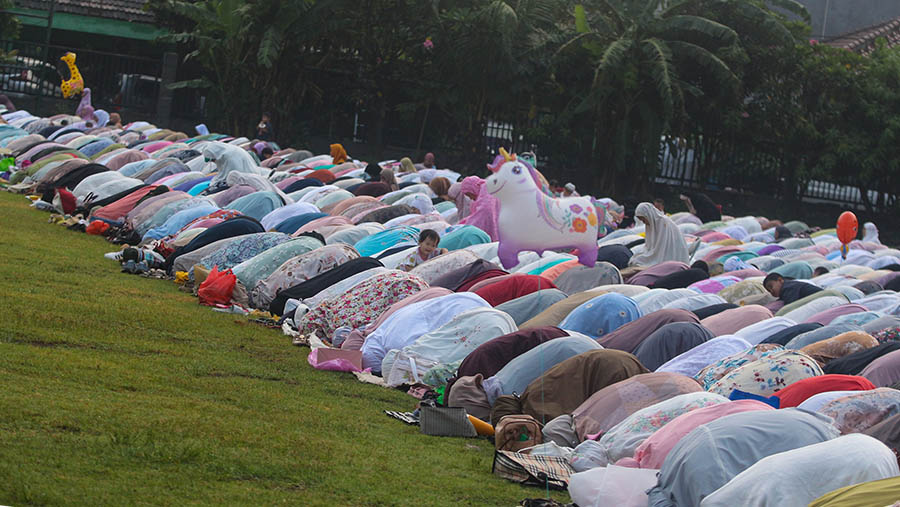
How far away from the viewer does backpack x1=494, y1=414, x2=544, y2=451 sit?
665 centimetres

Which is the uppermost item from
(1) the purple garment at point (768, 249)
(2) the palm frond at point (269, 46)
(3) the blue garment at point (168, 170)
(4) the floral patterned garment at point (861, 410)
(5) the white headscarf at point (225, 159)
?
(2) the palm frond at point (269, 46)

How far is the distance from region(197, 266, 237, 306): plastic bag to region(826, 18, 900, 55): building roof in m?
24.5

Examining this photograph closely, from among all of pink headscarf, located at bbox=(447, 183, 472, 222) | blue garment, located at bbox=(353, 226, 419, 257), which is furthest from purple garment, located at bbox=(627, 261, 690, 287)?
pink headscarf, located at bbox=(447, 183, 472, 222)

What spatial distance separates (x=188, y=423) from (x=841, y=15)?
32199mm

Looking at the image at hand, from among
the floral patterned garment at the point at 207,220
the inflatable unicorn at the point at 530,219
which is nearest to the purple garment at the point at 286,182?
the floral patterned garment at the point at 207,220

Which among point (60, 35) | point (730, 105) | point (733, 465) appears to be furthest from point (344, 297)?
point (60, 35)

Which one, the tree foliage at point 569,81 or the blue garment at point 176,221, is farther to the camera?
the tree foliage at point 569,81

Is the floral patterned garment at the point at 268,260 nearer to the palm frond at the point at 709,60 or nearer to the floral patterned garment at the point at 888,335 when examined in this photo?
the floral patterned garment at the point at 888,335

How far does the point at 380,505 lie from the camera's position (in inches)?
212

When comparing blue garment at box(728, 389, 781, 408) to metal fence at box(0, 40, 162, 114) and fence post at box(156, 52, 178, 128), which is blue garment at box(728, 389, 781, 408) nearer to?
fence post at box(156, 52, 178, 128)

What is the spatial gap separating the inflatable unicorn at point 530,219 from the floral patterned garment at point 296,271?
1.74 m

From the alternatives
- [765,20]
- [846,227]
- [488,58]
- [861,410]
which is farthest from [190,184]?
[765,20]

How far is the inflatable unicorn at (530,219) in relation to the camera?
11.6 meters

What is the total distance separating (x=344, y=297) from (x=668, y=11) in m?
16.2
